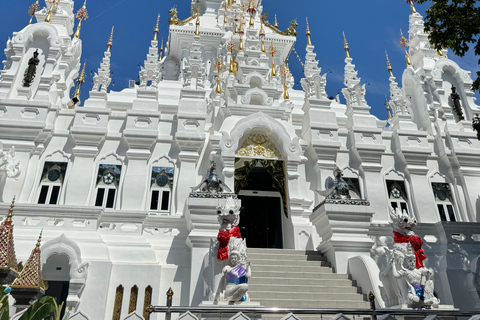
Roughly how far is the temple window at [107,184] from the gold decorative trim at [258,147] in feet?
15.5

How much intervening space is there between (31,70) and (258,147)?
33.1 feet

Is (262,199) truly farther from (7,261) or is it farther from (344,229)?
(7,261)

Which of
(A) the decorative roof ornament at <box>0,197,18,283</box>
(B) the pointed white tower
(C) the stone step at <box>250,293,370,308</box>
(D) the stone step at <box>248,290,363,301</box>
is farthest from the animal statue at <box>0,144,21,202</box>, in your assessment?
(C) the stone step at <box>250,293,370,308</box>

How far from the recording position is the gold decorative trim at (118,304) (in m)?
10.2

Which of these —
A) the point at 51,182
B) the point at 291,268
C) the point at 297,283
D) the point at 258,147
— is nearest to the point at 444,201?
the point at 258,147

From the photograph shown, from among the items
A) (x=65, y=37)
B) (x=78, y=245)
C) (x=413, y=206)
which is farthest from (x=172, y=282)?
(x=65, y=37)

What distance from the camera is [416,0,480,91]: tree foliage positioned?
30.9 feet

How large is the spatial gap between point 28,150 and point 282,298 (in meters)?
10.6

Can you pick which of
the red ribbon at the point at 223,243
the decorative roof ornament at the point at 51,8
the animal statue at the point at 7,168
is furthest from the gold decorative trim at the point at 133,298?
the decorative roof ornament at the point at 51,8

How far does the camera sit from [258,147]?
1482 cm

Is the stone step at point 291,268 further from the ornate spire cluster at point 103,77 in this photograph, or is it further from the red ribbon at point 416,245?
the ornate spire cluster at point 103,77

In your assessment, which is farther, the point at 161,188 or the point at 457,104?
the point at 457,104

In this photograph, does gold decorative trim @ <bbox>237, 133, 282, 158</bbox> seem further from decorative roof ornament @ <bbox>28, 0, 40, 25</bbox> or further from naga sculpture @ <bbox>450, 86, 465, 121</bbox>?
decorative roof ornament @ <bbox>28, 0, 40, 25</bbox>

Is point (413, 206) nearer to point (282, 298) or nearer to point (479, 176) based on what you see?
point (479, 176)
